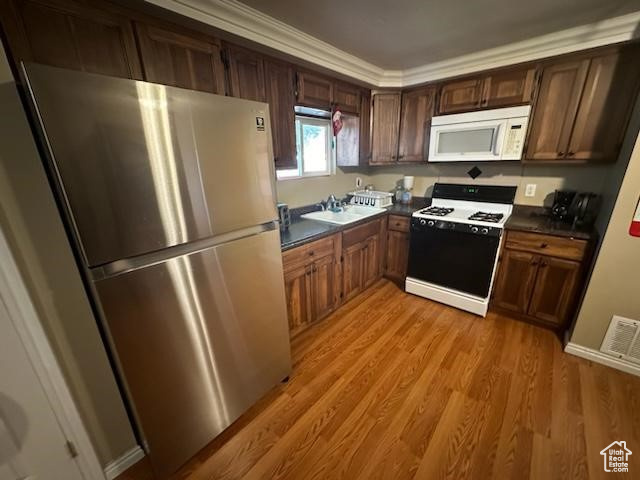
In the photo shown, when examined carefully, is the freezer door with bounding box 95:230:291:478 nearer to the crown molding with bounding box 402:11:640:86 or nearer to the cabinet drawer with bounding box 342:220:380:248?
the cabinet drawer with bounding box 342:220:380:248

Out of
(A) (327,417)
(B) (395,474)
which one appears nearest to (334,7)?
(A) (327,417)

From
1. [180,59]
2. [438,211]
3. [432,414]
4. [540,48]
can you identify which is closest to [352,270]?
[438,211]

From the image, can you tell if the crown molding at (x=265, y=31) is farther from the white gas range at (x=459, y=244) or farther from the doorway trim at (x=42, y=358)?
the white gas range at (x=459, y=244)

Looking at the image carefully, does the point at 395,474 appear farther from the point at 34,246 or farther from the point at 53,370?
the point at 34,246

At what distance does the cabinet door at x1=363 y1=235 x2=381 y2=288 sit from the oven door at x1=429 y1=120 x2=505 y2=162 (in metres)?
1.03

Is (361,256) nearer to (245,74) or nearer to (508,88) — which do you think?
(245,74)

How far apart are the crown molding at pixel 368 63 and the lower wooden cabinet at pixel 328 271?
53.4 inches

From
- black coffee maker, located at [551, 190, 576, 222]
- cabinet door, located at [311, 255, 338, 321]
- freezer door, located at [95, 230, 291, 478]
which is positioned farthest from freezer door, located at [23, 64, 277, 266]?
black coffee maker, located at [551, 190, 576, 222]

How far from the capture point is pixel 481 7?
150cm

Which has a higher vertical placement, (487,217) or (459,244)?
(487,217)

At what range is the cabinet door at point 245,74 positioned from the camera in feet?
5.06

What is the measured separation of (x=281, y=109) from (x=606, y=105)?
235cm

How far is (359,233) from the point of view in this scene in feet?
7.98

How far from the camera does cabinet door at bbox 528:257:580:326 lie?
195 cm
